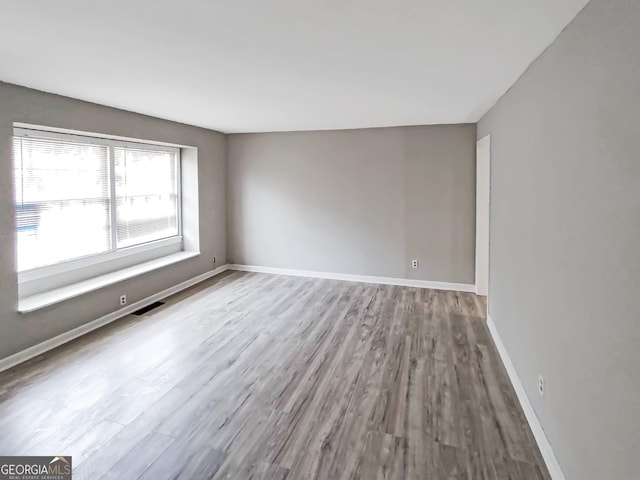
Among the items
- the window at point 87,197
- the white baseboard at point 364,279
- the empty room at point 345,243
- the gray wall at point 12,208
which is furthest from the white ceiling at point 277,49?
the white baseboard at point 364,279

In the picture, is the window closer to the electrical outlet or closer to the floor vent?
the floor vent

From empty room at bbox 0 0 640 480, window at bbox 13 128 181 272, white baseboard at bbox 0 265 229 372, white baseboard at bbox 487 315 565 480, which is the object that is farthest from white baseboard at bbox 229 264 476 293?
white baseboard at bbox 487 315 565 480

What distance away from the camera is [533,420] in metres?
2.42

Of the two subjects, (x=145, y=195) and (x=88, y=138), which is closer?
(x=88, y=138)

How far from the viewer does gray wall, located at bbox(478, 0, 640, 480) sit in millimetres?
1308

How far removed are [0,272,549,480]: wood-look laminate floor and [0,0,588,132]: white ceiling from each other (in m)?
2.35

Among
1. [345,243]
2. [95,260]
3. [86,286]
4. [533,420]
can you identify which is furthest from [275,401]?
[345,243]

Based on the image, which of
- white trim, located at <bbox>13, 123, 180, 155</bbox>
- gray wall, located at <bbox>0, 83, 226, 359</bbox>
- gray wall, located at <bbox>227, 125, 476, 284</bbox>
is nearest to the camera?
gray wall, located at <bbox>0, 83, 226, 359</bbox>

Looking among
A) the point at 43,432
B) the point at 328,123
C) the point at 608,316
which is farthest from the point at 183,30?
the point at 328,123

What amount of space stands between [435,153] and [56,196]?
4695 mm

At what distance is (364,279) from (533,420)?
12.1ft

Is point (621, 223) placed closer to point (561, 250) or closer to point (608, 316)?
point (608, 316)

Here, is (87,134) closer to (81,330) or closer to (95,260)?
(95,260)

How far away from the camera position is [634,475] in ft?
4.13
